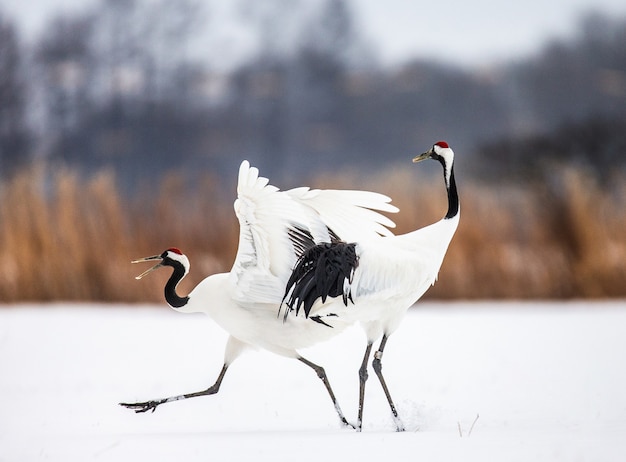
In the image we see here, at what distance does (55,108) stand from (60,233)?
39.0 feet

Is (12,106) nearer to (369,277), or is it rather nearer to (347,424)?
(347,424)

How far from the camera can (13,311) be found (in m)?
7.26

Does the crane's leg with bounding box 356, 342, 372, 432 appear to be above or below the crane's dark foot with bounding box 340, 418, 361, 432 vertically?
above

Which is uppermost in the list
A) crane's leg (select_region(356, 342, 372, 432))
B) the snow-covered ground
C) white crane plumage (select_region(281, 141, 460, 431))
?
white crane plumage (select_region(281, 141, 460, 431))

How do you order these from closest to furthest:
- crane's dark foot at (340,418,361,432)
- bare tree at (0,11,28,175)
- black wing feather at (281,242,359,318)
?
black wing feather at (281,242,359,318) → crane's dark foot at (340,418,361,432) → bare tree at (0,11,28,175)

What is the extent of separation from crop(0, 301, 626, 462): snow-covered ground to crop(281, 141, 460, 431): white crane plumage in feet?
1.61

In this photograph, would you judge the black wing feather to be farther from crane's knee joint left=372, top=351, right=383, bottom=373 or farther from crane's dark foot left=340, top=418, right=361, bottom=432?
→ crane's dark foot left=340, top=418, right=361, bottom=432

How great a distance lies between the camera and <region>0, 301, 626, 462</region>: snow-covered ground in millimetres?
3164

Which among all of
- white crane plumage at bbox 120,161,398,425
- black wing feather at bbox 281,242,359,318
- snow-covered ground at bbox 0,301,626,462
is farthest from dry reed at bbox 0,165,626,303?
black wing feather at bbox 281,242,359,318

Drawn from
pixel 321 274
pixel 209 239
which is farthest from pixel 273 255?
pixel 209 239

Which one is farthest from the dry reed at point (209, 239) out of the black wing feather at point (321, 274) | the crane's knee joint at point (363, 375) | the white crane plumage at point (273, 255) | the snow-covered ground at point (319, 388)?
the black wing feather at point (321, 274)

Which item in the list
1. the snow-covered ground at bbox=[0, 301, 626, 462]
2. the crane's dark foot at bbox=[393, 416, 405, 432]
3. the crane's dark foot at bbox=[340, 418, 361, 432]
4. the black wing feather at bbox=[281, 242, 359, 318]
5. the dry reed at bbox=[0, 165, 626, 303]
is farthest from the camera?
the dry reed at bbox=[0, 165, 626, 303]

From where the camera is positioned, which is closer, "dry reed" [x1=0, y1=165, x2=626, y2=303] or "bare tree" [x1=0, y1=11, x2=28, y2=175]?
"dry reed" [x1=0, y1=165, x2=626, y2=303]

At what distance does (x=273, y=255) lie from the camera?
12.0ft
